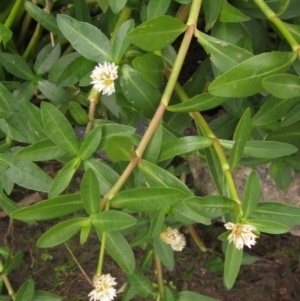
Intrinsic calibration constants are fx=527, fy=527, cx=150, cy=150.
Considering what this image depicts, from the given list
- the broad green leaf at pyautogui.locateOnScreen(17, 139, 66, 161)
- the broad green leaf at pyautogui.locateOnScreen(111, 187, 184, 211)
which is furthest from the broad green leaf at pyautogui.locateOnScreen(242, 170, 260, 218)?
the broad green leaf at pyautogui.locateOnScreen(17, 139, 66, 161)

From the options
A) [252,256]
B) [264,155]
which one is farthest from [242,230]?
[252,256]

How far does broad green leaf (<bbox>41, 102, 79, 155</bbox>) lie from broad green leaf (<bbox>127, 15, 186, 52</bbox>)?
0.18 meters

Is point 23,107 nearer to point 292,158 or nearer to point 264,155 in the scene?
point 264,155

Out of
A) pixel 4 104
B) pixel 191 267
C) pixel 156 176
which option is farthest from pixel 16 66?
pixel 191 267

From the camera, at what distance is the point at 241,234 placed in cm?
82

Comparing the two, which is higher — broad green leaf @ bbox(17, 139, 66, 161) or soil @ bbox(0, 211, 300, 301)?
broad green leaf @ bbox(17, 139, 66, 161)

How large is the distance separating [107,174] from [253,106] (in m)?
0.39

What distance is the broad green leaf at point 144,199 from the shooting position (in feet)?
2.69

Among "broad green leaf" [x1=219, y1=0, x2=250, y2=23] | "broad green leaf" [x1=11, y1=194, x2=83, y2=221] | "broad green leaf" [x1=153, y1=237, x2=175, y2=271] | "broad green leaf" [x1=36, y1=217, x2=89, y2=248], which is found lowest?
"broad green leaf" [x1=153, y1=237, x2=175, y2=271]

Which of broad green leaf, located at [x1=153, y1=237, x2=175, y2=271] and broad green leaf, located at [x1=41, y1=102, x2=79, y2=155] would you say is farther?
broad green leaf, located at [x1=153, y1=237, x2=175, y2=271]

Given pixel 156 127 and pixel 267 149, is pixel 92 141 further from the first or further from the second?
pixel 267 149

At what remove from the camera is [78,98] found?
3.68 feet

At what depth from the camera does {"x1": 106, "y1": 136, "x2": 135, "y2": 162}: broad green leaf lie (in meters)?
0.81

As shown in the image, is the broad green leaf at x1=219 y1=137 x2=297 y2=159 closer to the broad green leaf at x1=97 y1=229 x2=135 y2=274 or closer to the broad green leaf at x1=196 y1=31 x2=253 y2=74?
the broad green leaf at x1=196 y1=31 x2=253 y2=74
